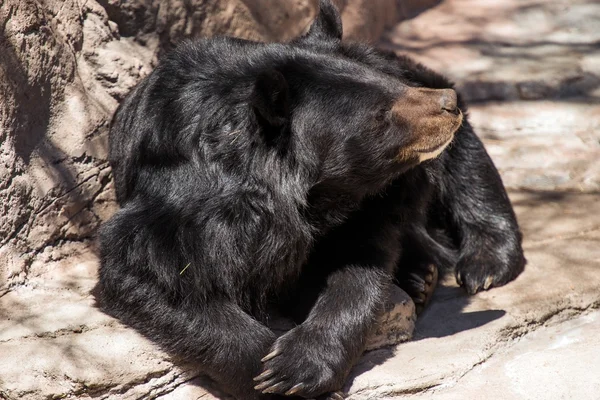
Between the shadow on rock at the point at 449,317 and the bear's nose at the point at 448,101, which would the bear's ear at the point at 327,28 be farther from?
the shadow on rock at the point at 449,317

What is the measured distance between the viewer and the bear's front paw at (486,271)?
210 inches

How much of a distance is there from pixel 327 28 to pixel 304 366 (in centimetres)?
179

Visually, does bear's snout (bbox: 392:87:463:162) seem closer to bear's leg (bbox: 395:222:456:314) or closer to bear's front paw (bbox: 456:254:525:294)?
bear's leg (bbox: 395:222:456:314)

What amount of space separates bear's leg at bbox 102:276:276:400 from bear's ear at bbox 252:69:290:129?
917 mm

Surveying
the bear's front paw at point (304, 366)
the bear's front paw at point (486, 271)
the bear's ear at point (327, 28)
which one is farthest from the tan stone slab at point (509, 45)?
the bear's front paw at point (304, 366)

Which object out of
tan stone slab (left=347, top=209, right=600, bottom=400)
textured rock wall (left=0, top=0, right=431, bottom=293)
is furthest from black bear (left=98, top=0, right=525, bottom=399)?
textured rock wall (left=0, top=0, right=431, bottom=293)

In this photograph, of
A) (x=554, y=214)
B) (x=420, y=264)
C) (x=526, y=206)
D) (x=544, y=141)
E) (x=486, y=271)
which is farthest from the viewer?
(x=544, y=141)

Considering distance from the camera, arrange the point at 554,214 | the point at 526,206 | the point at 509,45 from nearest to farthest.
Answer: the point at 554,214, the point at 526,206, the point at 509,45

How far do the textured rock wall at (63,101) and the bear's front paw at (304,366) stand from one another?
171 cm

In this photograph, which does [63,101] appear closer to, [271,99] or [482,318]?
[271,99]

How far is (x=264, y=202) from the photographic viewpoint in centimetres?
421

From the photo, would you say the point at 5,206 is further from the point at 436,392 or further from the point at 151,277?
the point at 436,392

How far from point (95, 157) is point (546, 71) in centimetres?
416

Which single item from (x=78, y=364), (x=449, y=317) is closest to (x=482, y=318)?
(x=449, y=317)
